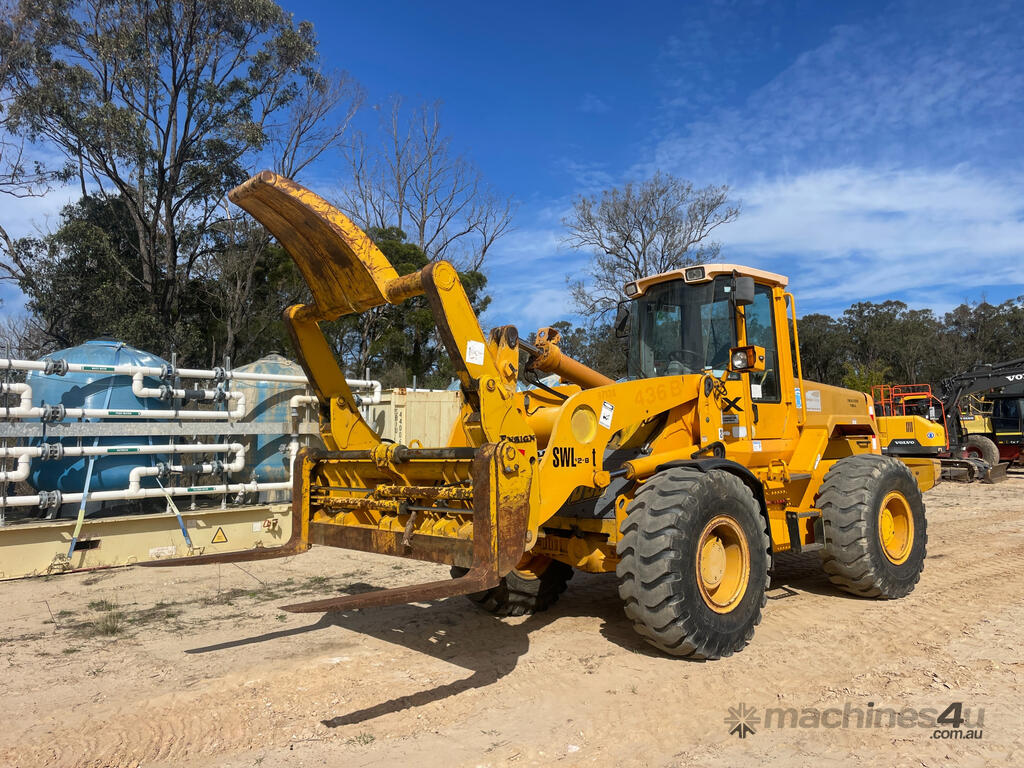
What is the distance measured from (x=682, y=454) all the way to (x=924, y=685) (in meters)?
2.11

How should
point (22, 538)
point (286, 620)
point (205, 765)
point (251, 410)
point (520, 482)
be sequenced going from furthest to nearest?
point (251, 410)
point (22, 538)
point (286, 620)
point (520, 482)
point (205, 765)

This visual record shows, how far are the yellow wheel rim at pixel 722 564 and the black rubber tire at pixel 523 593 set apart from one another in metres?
1.62

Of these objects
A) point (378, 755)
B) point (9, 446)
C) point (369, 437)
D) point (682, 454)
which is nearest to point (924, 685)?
point (682, 454)

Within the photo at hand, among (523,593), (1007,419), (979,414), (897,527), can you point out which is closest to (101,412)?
(523,593)

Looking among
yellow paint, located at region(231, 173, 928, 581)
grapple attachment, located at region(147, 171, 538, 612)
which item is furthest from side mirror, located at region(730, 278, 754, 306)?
grapple attachment, located at region(147, 171, 538, 612)

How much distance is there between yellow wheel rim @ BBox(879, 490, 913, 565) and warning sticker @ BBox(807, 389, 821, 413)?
40.6 inches

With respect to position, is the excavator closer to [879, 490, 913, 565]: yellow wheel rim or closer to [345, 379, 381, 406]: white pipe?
[879, 490, 913, 565]: yellow wheel rim

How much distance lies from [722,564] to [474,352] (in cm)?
241

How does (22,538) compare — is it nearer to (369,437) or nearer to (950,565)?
(369,437)

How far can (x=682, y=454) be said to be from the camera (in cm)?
546

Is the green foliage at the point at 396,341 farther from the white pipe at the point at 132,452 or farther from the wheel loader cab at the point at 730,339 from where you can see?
the wheel loader cab at the point at 730,339

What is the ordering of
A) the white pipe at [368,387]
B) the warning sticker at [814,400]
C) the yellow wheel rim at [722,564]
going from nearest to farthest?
the yellow wheel rim at [722,564] < the warning sticker at [814,400] < the white pipe at [368,387]

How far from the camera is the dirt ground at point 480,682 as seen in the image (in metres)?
3.63

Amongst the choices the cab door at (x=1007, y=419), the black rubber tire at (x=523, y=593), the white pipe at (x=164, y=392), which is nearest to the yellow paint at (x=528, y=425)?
the black rubber tire at (x=523, y=593)
